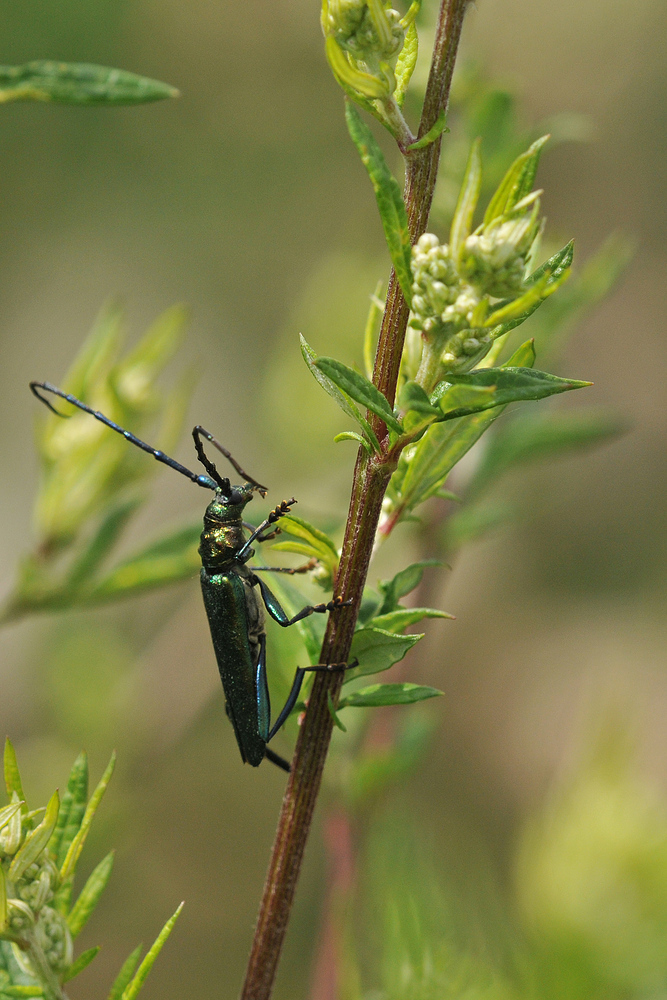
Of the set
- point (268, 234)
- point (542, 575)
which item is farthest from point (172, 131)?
point (542, 575)

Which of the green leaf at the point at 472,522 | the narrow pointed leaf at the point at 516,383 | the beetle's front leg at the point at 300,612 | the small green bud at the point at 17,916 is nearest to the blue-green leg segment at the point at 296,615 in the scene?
the beetle's front leg at the point at 300,612

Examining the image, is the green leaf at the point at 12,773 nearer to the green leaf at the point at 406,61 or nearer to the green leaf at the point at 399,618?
the green leaf at the point at 399,618

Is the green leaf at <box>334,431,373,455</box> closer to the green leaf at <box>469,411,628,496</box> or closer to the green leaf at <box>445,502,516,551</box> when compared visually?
the green leaf at <box>445,502,516,551</box>

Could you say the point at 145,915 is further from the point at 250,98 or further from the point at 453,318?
the point at 250,98

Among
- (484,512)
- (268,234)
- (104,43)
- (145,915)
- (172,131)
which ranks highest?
(104,43)

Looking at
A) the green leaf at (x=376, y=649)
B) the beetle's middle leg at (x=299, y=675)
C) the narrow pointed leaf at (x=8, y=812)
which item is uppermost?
the green leaf at (x=376, y=649)

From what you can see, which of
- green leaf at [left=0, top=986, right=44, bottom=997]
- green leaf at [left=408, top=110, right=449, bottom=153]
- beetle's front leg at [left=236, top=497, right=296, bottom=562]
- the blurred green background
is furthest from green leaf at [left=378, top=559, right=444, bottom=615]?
the blurred green background
